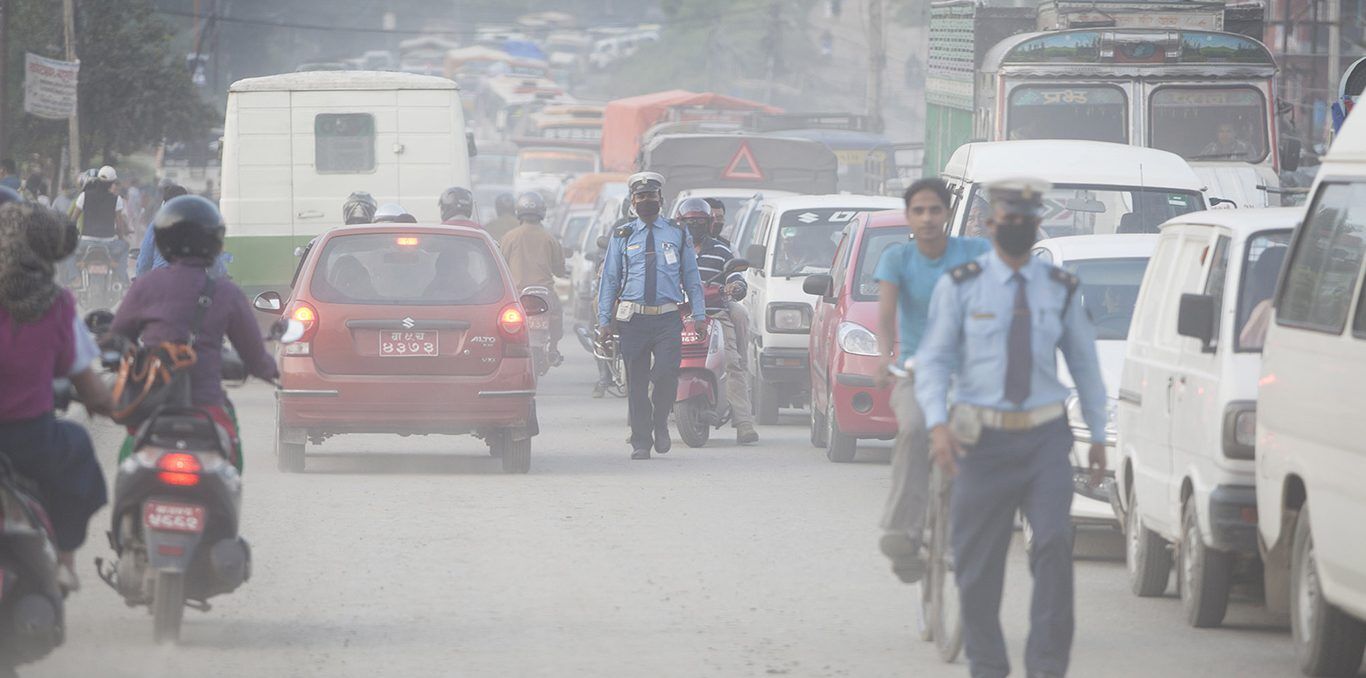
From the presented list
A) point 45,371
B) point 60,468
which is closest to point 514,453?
point 60,468

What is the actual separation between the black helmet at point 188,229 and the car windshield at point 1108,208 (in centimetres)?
777

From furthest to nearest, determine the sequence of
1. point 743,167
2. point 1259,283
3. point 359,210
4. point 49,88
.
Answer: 1. point 49,88
2. point 743,167
3. point 359,210
4. point 1259,283

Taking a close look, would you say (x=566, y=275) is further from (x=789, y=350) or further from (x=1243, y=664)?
(x=1243, y=664)

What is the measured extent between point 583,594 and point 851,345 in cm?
601

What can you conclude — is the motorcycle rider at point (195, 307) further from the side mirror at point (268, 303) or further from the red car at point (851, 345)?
the red car at point (851, 345)

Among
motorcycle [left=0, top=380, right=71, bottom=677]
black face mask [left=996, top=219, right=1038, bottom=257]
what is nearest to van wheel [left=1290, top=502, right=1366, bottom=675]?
black face mask [left=996, top=219, right=1038, bottom=257]

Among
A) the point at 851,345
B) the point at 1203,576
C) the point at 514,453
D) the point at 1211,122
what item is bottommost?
the point at 514,453

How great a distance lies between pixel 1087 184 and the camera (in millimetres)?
15789

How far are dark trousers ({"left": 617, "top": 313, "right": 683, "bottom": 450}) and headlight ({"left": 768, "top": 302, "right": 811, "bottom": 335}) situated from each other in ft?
10.9

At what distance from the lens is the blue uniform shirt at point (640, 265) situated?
1539 cm

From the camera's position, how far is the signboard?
34.3m

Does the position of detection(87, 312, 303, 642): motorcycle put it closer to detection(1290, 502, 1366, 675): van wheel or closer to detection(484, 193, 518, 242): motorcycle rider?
detection(1290, 502, 1366, 675): van wheel

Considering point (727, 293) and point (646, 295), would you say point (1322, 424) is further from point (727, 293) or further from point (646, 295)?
point (727, 293)

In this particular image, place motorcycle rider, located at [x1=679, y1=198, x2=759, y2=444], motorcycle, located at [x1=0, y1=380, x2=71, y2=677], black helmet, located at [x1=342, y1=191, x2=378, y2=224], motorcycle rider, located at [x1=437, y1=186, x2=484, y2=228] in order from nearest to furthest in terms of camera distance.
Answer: motorcycle, located at [x1=0, y1=380, x2=71, y2=677] < motorcycle rider, located at [x1=679, y1=198, x2=759, y2=444] < black helmet, located at [x1=342, y1=191, x2=378, y2=224] < motorcycle rider, located at [x1=437, y1=186, x2=484, y2=228]
